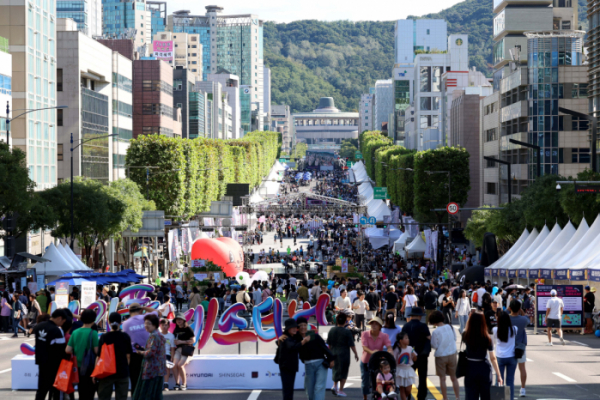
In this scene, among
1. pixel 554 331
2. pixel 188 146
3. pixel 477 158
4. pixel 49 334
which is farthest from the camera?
pixel 477 158

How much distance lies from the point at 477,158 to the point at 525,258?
163 feet

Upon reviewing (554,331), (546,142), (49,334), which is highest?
(546,142)

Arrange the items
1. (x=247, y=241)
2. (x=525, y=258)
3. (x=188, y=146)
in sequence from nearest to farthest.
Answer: (x=525, y=258)
(x=188, y=146)
(x=247, y=241)

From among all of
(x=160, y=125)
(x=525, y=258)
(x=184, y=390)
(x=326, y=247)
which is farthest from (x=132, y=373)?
(x=160, y=125)

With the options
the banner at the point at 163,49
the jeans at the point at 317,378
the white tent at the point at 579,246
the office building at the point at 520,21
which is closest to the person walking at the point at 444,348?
the jeans at the point at 317,378

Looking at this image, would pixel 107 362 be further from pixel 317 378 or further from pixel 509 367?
Result: pixel 509 367

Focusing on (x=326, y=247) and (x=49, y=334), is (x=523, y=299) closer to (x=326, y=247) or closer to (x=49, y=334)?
(x=49, y=334)

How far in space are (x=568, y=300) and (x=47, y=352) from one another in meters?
17.8

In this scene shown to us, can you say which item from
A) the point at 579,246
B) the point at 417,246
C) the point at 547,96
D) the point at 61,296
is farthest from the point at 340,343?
the point at 547,96

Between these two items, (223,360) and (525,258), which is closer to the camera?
(223,360)

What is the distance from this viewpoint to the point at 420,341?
13523 millimetres

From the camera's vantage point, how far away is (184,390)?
16.0m

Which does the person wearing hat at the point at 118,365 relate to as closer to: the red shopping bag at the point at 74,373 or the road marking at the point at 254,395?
the red shopping bag at the point at 74,373

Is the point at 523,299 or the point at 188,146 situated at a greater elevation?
the point at 188,146
